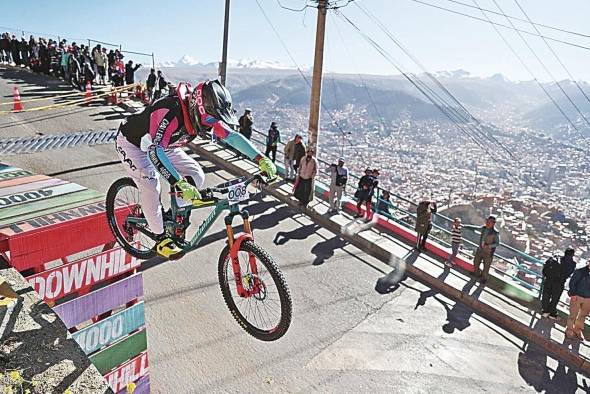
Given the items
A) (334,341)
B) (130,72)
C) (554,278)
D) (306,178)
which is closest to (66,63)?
(130,72)

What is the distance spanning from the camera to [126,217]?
5047 mm

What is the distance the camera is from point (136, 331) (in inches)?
168

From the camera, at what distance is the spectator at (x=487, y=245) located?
398 inches

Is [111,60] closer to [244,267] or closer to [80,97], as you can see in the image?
[80,97]

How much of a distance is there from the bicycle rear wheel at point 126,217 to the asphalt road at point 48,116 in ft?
42.9

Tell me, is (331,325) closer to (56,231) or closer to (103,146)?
(56,231)

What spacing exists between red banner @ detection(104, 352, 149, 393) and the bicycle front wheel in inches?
39.3

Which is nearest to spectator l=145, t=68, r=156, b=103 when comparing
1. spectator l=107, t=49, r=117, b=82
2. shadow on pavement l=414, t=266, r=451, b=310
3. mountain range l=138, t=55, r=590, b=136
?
spectator l=107, t=49, r=117, b=82

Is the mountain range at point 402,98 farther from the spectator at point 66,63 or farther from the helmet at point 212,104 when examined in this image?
the helmet at point 212,104

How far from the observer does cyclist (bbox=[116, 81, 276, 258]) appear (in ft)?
12.7

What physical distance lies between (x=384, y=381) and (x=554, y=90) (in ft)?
406

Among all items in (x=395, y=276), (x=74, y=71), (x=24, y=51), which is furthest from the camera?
(x=24, y=51)

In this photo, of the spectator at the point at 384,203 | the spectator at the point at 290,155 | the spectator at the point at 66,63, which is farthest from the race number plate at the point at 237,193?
the spectator at the point at 66,63

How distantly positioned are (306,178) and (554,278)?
6452mm
